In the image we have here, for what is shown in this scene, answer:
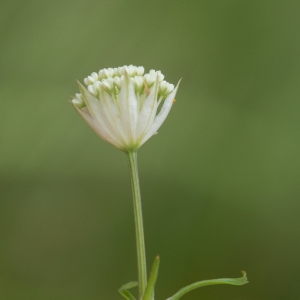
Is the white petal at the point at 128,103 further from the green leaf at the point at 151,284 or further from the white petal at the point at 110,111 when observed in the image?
the green leaf at the point at 151,284

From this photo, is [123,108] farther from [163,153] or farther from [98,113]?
[163,153]

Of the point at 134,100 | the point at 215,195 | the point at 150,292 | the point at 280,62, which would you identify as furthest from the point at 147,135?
the point at 280,62

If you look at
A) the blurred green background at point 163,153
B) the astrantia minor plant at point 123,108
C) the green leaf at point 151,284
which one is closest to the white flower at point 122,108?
the astrantia minor plant at point 123,108

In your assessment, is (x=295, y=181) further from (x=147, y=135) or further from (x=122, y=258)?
(x=147, y=135)

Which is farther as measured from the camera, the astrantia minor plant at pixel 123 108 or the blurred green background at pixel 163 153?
the blurred green background at pixel 163 153

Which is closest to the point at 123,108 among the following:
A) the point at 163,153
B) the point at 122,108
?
the point at 122,108

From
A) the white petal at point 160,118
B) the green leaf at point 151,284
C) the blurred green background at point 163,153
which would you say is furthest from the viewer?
the blurred green background at point 163,153
